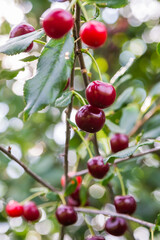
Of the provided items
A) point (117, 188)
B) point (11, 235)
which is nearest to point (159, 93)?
point (117, 188)

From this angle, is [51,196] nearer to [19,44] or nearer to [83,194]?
[83,194]

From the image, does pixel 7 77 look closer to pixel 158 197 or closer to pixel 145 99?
pixel 145 99

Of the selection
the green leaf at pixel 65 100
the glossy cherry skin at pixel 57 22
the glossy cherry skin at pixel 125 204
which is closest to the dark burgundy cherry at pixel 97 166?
the glossy cherry skin at pixel 125 204

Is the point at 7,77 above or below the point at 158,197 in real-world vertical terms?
above

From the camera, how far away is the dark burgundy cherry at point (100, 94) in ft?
3.11

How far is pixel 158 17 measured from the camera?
2.79 metres

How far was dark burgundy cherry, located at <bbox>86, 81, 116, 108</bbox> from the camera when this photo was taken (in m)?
0.95

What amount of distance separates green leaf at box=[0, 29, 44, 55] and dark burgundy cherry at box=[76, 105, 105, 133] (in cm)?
27

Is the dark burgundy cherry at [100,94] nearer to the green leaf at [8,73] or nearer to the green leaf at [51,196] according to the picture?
the green leaf at [8,73]

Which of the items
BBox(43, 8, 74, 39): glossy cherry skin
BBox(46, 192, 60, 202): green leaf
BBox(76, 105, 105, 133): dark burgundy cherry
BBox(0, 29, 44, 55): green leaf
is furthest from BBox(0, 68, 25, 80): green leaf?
BBox(46, 192, 60, 202): green leaf

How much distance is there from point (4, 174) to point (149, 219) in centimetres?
124

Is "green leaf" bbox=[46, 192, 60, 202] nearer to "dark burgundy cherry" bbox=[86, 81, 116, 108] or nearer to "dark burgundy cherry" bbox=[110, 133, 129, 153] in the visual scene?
"dark burgundy cherry" bbox=[110, 133, 129, 153]

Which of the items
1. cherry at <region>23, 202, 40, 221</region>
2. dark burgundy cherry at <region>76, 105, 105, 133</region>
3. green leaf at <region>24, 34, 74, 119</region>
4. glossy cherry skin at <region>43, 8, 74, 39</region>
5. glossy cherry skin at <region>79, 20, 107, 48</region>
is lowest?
cherry at <region>23, 202, 40, 221</region>

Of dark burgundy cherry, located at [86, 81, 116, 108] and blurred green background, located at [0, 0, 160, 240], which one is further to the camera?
blurred green background, located at [0, 0, 160, 240]
